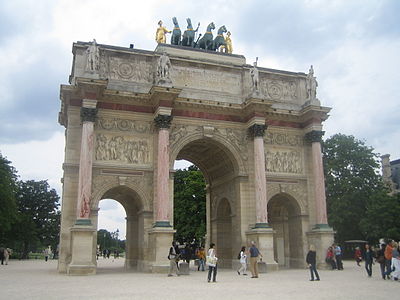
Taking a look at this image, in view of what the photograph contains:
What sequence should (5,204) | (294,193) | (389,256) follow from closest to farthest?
(389,256) < (294,193) < (5,204)

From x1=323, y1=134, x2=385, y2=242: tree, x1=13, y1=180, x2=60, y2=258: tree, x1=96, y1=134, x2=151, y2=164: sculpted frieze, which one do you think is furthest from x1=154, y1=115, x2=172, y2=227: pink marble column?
x1=13, y1=180, x2=60, y2=258: tree

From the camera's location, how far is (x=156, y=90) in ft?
81.0

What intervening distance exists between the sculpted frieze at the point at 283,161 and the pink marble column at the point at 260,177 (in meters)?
1.58

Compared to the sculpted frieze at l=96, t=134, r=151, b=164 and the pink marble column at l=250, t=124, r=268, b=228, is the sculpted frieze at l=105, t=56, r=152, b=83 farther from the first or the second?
the pink marble column at l=250, t=124, r=268, b=228

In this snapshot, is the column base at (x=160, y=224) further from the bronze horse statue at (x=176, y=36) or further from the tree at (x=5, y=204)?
the tree at (x=5, y=204)

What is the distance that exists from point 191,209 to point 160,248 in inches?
1020

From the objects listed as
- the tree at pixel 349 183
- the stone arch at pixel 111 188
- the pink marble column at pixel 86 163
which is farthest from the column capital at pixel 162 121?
the tree at pixel 349 183

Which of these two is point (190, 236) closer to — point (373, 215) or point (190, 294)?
point (373, 215)

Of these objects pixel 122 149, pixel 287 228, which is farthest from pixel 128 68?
pixel 287 228

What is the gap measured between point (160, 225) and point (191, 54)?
11788 millimetres

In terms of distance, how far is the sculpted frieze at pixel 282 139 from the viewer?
28722 millimetres

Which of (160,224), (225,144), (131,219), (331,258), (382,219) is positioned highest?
(225,144)

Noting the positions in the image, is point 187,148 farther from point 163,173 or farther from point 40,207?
point 40,207

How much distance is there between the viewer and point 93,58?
81.1ft
